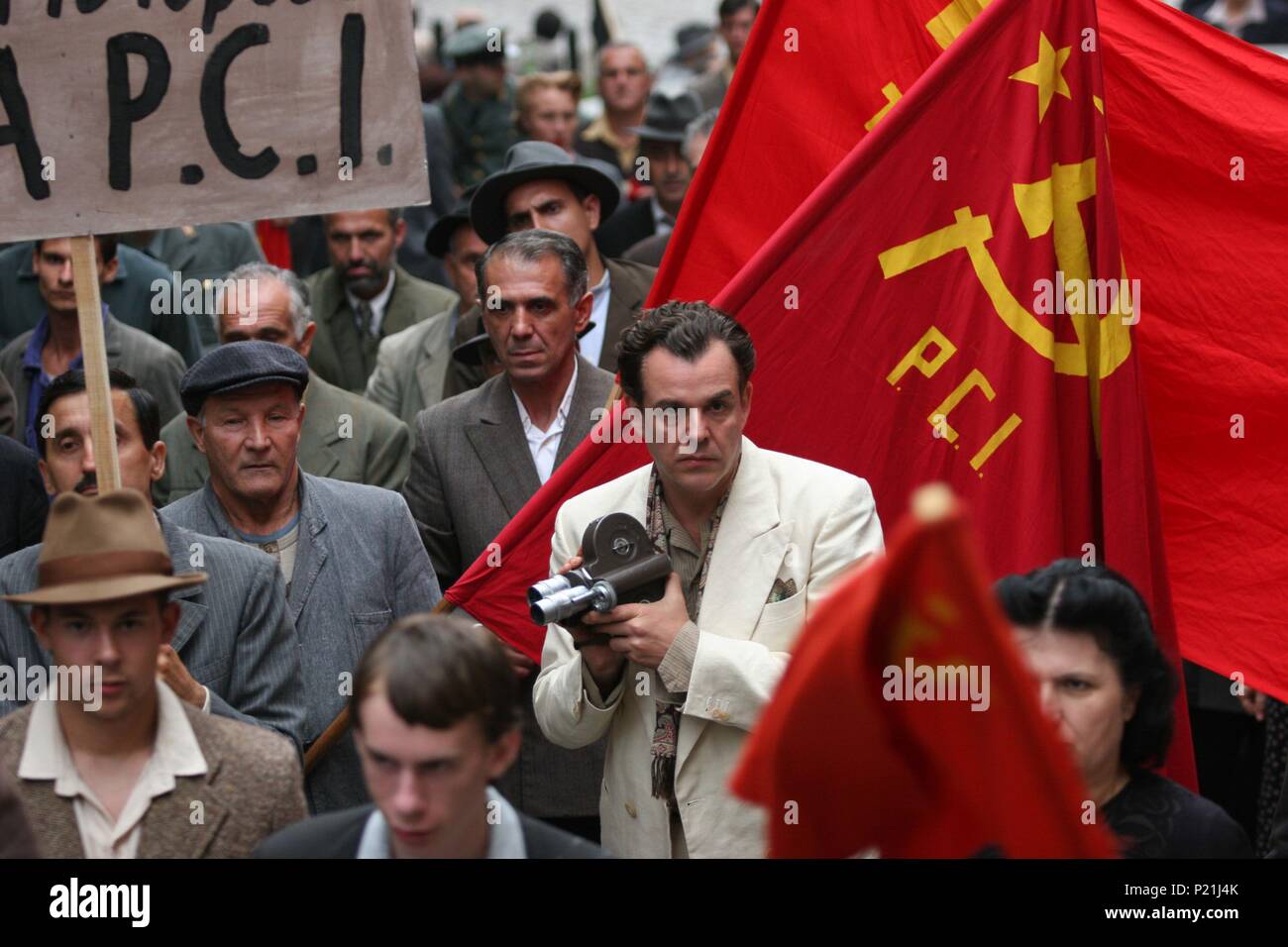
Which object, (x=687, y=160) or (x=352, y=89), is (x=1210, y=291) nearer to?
(x=352, y=89)

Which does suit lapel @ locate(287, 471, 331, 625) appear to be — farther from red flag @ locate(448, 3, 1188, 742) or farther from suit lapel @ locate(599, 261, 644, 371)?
suit lapel @ locate(599, 261, 644, 371)

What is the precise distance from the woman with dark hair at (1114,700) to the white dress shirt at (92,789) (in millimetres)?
1571

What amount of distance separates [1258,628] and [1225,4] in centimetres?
1008


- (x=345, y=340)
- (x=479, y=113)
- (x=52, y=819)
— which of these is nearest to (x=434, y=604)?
(x=52, y=819)

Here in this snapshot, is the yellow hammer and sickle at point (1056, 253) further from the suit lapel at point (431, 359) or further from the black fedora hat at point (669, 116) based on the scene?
the black fedora hat at point (669, 116)

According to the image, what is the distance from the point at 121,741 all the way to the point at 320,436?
8.67 feet

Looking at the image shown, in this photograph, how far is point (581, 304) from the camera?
5.86 metres

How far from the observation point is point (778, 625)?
402cm

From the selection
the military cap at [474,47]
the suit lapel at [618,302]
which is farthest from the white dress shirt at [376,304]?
the military cap at [474,47]

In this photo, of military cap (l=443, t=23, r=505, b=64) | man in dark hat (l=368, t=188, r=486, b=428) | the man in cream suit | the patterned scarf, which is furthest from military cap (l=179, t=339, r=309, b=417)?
military cap (l=443, t=23, r=505, b=64)

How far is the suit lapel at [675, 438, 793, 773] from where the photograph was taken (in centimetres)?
400

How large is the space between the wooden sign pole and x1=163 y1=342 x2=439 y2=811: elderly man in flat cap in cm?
90

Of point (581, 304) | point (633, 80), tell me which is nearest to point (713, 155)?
point (581, 304)
